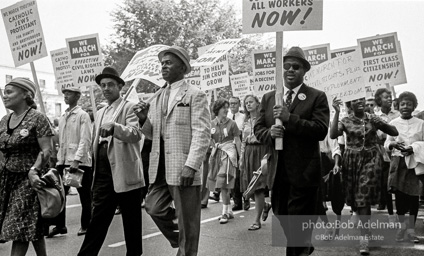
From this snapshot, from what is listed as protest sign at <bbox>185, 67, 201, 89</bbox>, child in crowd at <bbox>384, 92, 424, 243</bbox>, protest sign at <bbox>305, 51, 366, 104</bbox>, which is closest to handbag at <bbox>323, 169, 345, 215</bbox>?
child in crowd at <bbox>384, 92, 424, 243</bbox>

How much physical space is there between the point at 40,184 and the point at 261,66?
7413mm

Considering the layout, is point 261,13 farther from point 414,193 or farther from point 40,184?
point 414,193

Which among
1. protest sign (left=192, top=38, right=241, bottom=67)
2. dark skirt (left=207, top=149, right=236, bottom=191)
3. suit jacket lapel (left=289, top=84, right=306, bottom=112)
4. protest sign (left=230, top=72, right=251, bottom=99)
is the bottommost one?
dark skirt (left=207, top=149, right=236, bottom=191)

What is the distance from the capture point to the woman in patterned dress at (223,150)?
8.63 m

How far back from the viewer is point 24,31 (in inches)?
312

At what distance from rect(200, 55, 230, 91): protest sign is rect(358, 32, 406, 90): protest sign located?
10.8 ft

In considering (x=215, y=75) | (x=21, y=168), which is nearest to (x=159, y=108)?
(x=21, y=168)

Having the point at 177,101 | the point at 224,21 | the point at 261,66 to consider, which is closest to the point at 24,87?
the point at 177,101

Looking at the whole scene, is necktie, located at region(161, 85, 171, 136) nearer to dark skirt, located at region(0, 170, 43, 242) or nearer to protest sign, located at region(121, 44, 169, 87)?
protest sign, located at region(121, 44, 169, 87)

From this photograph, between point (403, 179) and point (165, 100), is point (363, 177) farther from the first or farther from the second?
point (165, 100)

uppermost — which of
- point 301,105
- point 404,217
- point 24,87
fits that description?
point 24,87

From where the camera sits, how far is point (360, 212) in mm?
6078

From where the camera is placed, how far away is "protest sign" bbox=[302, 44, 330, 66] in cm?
1094

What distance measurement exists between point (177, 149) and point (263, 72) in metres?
6.80
